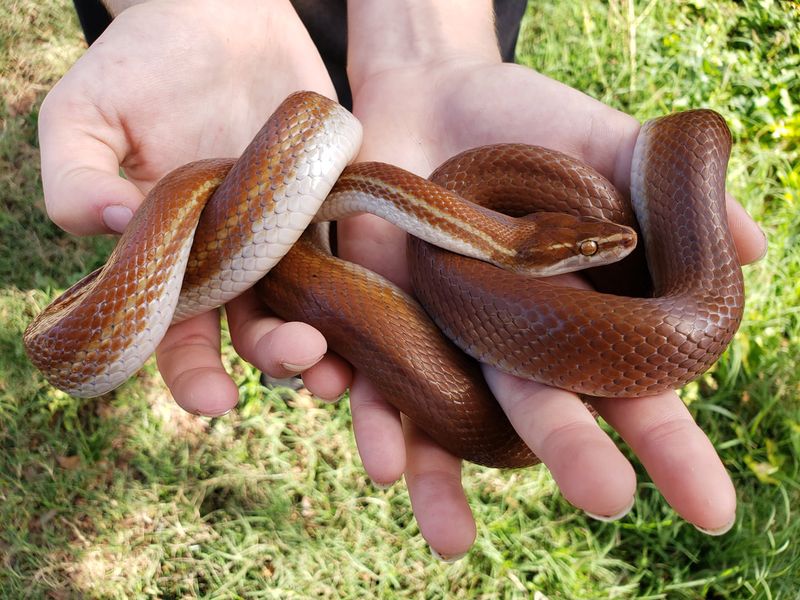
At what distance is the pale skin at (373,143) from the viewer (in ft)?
8.71

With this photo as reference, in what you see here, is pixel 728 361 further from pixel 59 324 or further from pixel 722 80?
pixel 59 324

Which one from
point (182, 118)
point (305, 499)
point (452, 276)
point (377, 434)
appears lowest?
point (305, 499)

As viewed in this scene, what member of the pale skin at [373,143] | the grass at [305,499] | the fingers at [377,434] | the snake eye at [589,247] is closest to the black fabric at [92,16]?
the pale skin at [373,143]

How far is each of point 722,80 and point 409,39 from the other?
3076 mm

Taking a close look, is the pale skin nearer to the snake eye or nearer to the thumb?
the thumb

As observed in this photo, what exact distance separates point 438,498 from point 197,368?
44.8 inches

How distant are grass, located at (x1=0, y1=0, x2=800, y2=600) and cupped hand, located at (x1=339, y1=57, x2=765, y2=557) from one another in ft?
4.76

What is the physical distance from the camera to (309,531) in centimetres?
432

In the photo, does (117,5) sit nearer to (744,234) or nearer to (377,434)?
(377,434)

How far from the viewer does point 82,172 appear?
301cm

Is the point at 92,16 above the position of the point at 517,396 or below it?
above

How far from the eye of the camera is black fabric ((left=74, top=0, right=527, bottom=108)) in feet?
15.5

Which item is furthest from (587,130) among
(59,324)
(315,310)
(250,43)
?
(59,324)

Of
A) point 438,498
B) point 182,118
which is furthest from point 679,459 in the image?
point 182,118
